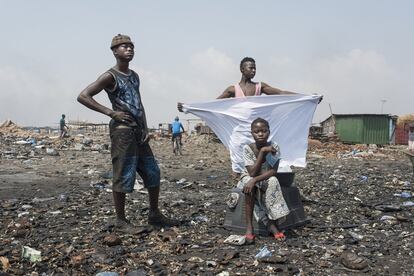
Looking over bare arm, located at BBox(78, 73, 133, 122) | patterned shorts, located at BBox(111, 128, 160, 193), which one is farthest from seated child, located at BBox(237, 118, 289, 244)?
bare arm, located at BBox(78, 73, 133, 122)

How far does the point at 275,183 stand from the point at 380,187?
3638 millimetres

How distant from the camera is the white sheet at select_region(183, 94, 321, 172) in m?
4.55

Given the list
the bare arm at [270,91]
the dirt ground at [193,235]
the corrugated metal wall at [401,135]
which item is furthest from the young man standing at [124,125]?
the corrugated metal wall at [401,135]

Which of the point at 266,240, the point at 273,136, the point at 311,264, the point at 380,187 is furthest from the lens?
the point at 380,187

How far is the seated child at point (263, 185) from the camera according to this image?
3.58 meters

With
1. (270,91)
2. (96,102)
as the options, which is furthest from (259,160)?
(96,102)

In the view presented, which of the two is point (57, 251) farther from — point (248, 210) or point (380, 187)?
point (380, 187)

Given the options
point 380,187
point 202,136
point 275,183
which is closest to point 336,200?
point 380,187

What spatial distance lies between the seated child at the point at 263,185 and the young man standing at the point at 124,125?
2.97 ft

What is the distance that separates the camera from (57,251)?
329 cm

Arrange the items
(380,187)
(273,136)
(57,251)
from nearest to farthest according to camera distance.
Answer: (57,251) < (273,136) < (380,187)

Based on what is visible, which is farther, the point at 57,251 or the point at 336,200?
the point at 336,200

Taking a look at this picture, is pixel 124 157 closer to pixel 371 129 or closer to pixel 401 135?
pixel 371 129

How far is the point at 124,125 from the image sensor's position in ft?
12.3
